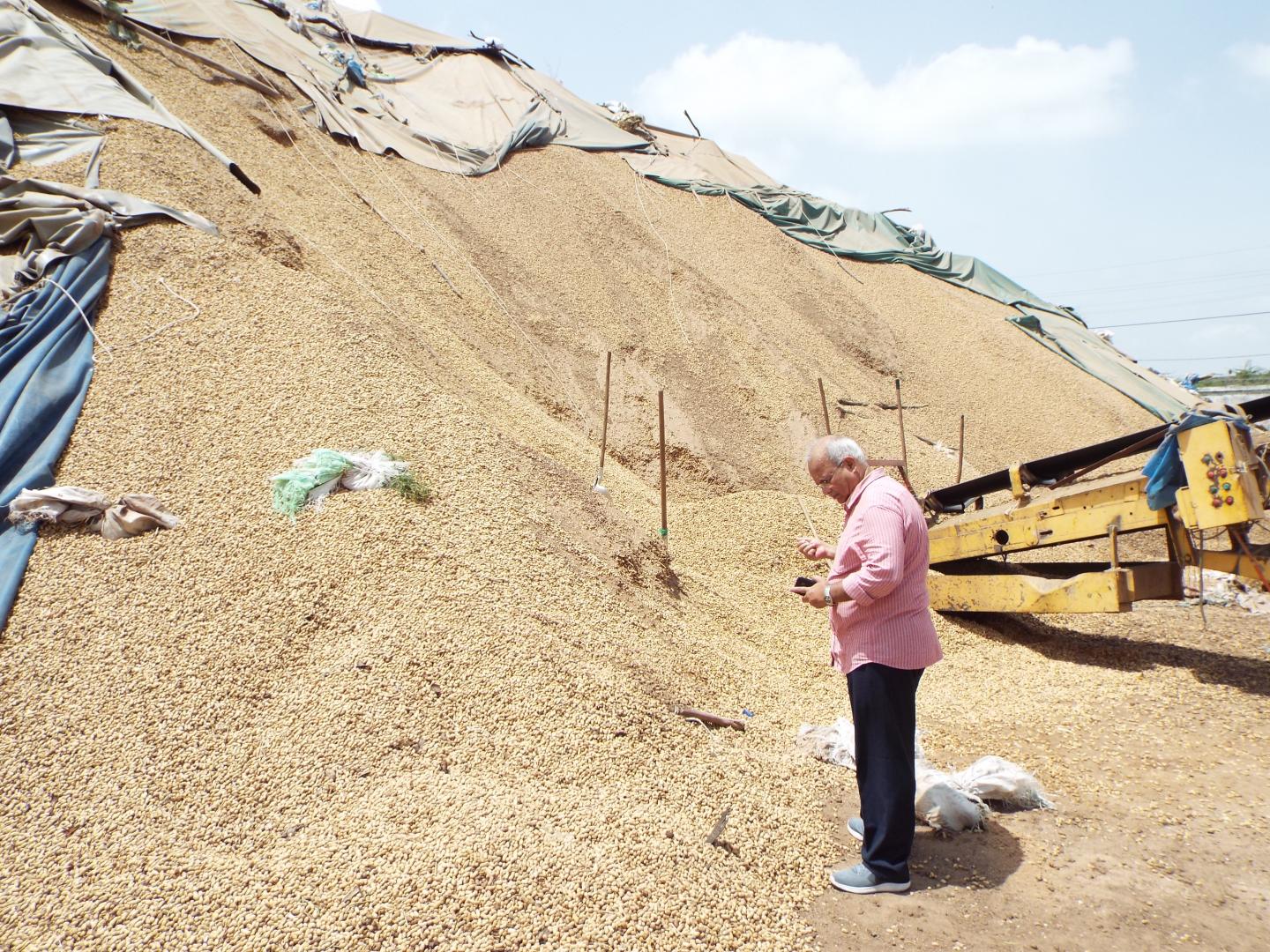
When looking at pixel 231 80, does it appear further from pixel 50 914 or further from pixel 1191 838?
pixel 1191 838

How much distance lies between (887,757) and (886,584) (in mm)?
603

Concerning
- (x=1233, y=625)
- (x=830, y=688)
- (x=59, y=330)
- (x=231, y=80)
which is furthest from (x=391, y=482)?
(x=231, y=80)

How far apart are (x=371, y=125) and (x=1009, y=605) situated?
10.9 metres

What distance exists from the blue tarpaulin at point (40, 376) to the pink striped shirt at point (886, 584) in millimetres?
3906

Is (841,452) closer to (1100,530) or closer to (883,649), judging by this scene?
(883,649)

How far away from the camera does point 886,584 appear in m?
2.68

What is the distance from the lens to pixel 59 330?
5.30m

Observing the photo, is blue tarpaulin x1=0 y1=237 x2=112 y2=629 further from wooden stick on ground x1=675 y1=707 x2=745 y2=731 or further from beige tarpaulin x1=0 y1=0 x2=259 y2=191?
wooden stick on ground x1=675 y1=707 x2=745 y2=731

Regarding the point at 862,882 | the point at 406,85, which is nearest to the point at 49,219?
the point at 862,882

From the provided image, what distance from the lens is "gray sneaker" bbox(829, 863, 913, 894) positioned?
2.84 m

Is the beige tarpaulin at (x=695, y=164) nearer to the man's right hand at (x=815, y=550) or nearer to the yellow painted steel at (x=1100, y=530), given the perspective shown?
the yellow painted steel at (x=1100, y=530)

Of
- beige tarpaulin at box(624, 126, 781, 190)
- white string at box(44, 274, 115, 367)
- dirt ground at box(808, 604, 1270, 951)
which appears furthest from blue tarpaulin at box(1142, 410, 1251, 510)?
beige tarpaulin at box(624, 126, 781, 190)

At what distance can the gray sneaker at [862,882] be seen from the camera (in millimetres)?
2842

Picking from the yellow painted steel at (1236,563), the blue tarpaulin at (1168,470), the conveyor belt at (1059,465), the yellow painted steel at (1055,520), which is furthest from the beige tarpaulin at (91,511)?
the yellow painted steel at (1236,563)
